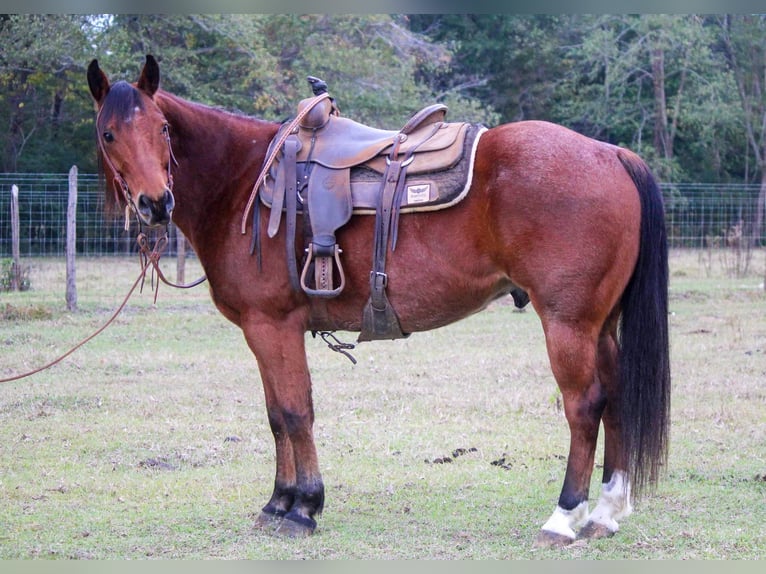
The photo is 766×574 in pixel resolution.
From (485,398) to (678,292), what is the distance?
834 cm

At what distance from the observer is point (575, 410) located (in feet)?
14.3

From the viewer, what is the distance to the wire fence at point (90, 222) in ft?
58.0

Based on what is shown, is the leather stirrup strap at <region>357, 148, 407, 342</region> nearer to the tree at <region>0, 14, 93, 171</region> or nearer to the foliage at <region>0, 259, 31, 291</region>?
the foliage at <region>0, 259, 31, 291</region>

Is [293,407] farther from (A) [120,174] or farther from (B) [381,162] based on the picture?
(A) [120,174]

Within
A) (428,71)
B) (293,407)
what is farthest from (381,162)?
(428,71)

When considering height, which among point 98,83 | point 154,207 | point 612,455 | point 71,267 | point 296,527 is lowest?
point 296,527

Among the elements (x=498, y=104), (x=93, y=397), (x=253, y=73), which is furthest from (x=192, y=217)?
(x=498, y=104)

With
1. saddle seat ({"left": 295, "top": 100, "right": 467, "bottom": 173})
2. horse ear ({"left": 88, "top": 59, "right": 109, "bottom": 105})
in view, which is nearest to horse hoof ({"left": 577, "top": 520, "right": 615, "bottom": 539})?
saddle seat ({"left": 295, "top": 100, "right": 467, "bottom": 173})

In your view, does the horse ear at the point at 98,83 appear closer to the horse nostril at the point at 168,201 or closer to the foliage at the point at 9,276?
the horse nostril at the point at 168,201

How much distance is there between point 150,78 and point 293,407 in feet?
6.03

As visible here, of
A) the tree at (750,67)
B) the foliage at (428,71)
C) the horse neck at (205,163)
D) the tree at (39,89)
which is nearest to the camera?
the horse neck at (205,163)

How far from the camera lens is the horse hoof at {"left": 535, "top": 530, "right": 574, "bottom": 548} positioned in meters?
4.35

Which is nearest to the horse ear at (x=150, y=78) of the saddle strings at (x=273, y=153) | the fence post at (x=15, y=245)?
the saddle strings at (x=273, y=153)

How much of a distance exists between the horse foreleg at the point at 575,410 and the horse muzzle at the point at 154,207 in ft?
6.39
